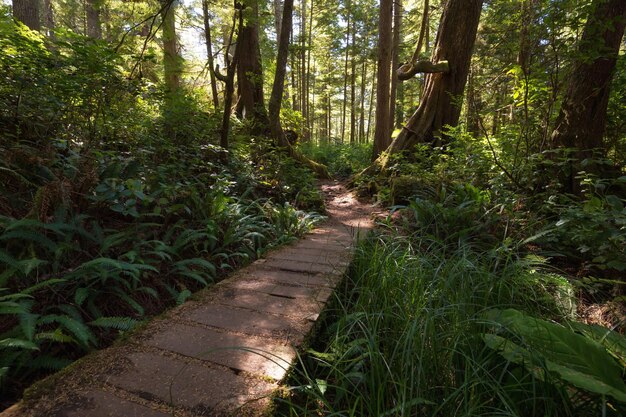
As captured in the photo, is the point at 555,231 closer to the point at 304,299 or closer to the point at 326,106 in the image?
the point at 304,299

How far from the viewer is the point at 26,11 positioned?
812 cm

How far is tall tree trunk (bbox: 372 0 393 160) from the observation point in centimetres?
996

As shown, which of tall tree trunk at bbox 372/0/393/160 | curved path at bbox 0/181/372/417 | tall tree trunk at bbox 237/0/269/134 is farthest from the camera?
tall tree trunk at bbox 372/0/393/160

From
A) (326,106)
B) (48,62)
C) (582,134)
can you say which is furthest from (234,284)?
(326,106)

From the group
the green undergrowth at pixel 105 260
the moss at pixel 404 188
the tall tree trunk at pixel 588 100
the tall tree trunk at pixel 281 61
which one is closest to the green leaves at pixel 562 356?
the green undergrowth at pixel 105 260

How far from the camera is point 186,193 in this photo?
409 cm

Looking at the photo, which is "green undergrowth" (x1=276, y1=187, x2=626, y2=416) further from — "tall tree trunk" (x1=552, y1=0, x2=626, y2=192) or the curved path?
"tall tree trunk" (x1=552, y1=0, x2=626, y2=192)

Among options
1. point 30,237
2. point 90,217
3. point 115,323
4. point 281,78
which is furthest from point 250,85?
point 115,323

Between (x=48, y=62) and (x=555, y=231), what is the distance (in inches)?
274

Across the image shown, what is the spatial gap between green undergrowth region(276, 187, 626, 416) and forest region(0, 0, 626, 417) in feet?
0.05

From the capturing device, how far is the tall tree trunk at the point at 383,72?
996 centimetres

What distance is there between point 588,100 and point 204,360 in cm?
591

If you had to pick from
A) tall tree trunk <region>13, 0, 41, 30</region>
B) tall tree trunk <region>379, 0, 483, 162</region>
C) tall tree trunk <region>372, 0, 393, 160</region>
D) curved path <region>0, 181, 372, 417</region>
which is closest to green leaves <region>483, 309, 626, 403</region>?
curved path <region>0, 181, 372, 417</region>

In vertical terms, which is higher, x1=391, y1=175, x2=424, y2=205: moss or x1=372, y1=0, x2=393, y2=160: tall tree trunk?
x1=372, y1=0, x2=393, y2=160: tall tree trunk
